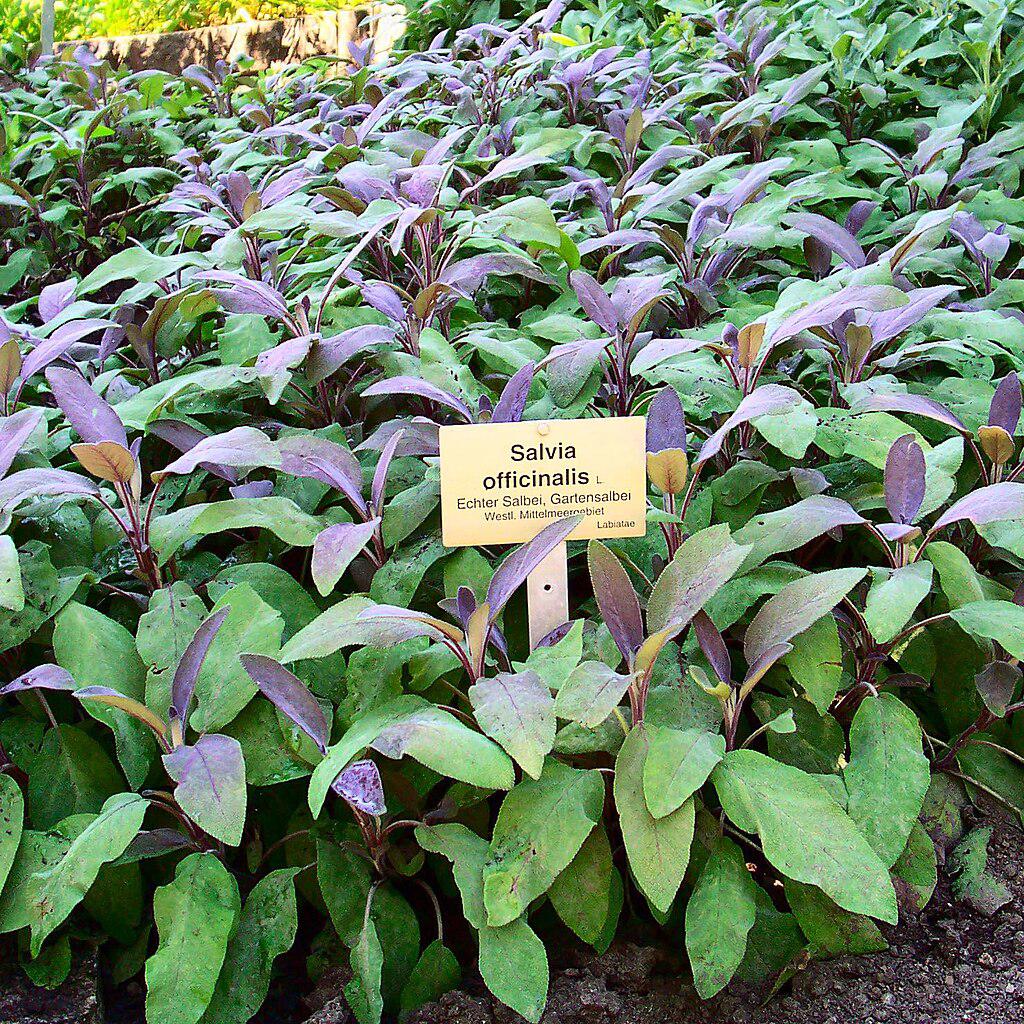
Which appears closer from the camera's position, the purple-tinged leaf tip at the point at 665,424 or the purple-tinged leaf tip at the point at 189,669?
the purple-tinged leaf tip at the point at 189,669

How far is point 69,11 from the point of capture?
743cm

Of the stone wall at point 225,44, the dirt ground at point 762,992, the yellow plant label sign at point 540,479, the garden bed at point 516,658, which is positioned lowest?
the dirt ground at point 762,992

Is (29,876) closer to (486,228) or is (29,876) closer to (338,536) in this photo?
(338,536)

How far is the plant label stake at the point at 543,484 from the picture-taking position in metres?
1.15

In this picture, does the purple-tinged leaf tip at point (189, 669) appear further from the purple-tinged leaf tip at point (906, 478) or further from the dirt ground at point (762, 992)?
the purple-tinged leaf tip at point (906, 478)

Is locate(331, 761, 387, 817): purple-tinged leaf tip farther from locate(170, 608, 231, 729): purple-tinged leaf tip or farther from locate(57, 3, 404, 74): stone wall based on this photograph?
locate(57, 3, 404, 74): stone wall

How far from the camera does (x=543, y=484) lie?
1.17m

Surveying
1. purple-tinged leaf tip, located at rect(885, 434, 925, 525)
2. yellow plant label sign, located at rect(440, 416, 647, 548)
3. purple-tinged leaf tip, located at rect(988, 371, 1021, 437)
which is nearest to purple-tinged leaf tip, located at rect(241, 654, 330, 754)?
yellow plant label sign, located at rect(440, 416, 647, 548)

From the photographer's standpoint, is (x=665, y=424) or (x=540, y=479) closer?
(x=540, y=479)

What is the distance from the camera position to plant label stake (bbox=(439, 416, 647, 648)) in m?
1.15

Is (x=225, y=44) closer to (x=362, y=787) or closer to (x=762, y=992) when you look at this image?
(x=362, y=787)

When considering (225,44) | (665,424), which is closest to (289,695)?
(665,424)

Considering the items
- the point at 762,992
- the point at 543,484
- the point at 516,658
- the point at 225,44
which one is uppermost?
the point at 225,44

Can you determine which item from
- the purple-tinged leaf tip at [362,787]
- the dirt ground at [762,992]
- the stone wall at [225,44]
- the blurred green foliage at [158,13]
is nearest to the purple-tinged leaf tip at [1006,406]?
the dirt ground at [762,992]
